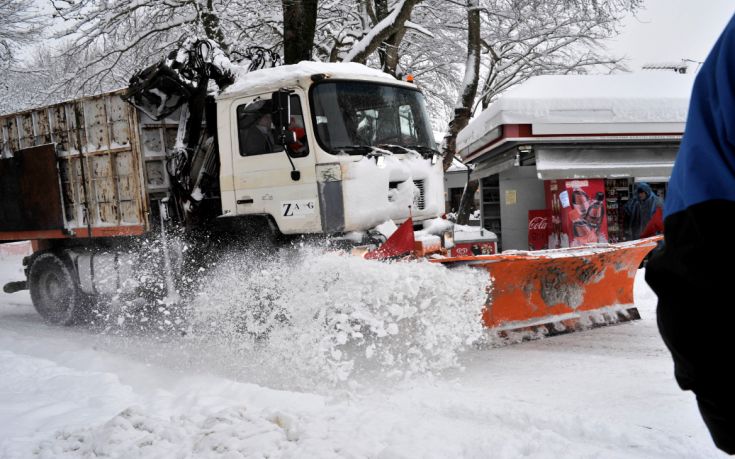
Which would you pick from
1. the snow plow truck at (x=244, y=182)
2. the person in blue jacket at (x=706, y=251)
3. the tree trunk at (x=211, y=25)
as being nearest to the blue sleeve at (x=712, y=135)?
the person in blue jacket at (x=706, y=251)

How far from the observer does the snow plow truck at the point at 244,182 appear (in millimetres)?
5223

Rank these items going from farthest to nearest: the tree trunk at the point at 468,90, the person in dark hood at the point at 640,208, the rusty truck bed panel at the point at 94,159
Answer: the tree trunk at the point at 468,90 < the person in dark hood at the point at 640,208 < the rusty truck bed panel at the point at 94,159

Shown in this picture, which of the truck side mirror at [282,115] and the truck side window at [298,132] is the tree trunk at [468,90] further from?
the truck side mirror at [282,115]

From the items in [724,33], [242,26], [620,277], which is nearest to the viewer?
[724,33]

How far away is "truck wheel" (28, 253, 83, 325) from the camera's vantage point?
716cm

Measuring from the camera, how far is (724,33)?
39.5 inches

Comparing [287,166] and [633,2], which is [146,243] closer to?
[287,166]

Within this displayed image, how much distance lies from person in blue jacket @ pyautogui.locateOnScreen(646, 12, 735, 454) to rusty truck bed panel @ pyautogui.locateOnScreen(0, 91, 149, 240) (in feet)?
20.0

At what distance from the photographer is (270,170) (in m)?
5.48

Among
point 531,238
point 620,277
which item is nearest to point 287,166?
point 620,277

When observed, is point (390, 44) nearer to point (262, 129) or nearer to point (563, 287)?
point (262, 129)

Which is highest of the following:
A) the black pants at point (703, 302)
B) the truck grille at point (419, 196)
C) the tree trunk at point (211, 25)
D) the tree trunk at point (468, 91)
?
the tree trunk at point (211, 25)

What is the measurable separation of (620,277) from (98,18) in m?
11.7

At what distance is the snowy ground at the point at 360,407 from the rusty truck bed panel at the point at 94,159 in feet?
5.76
